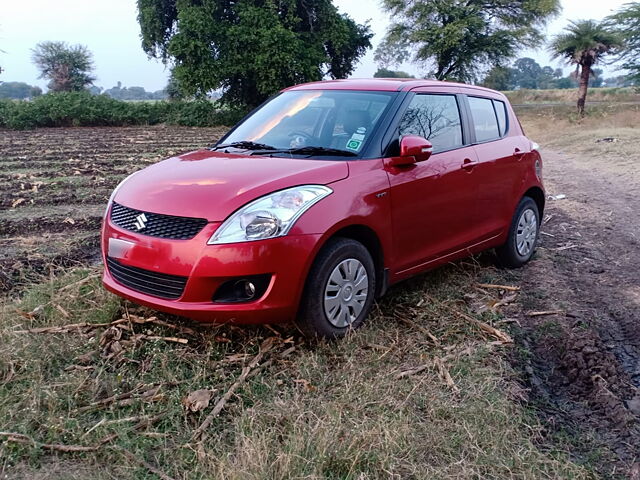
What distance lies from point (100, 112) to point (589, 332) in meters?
33.2

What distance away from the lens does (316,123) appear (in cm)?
451

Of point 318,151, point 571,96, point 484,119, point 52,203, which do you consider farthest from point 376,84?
point 571,96

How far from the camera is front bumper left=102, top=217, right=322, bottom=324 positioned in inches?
133

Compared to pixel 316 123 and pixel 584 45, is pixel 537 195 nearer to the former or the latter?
pixel 316 123

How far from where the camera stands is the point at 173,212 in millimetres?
3512

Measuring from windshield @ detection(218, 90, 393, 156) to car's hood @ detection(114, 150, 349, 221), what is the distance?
0.32 meters

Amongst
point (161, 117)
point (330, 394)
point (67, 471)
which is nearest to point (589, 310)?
point (330, 394)

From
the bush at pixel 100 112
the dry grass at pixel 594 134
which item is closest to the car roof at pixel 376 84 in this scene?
the dry grass at pixel 594 134

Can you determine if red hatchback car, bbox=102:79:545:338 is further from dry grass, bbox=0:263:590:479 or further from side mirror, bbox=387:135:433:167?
dry grass, bbox=0:263:590:479

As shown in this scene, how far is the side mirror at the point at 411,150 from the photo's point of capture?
408 cm

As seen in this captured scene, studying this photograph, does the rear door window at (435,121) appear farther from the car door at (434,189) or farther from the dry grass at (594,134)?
the dry grass at (594,134)

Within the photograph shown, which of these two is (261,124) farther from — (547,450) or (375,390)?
(547,450)

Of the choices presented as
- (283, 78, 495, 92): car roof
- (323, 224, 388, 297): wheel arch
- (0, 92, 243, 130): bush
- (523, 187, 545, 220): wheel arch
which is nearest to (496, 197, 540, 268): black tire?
(523, 187, 545, 220): wheel arch

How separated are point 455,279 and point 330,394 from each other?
2.38m
